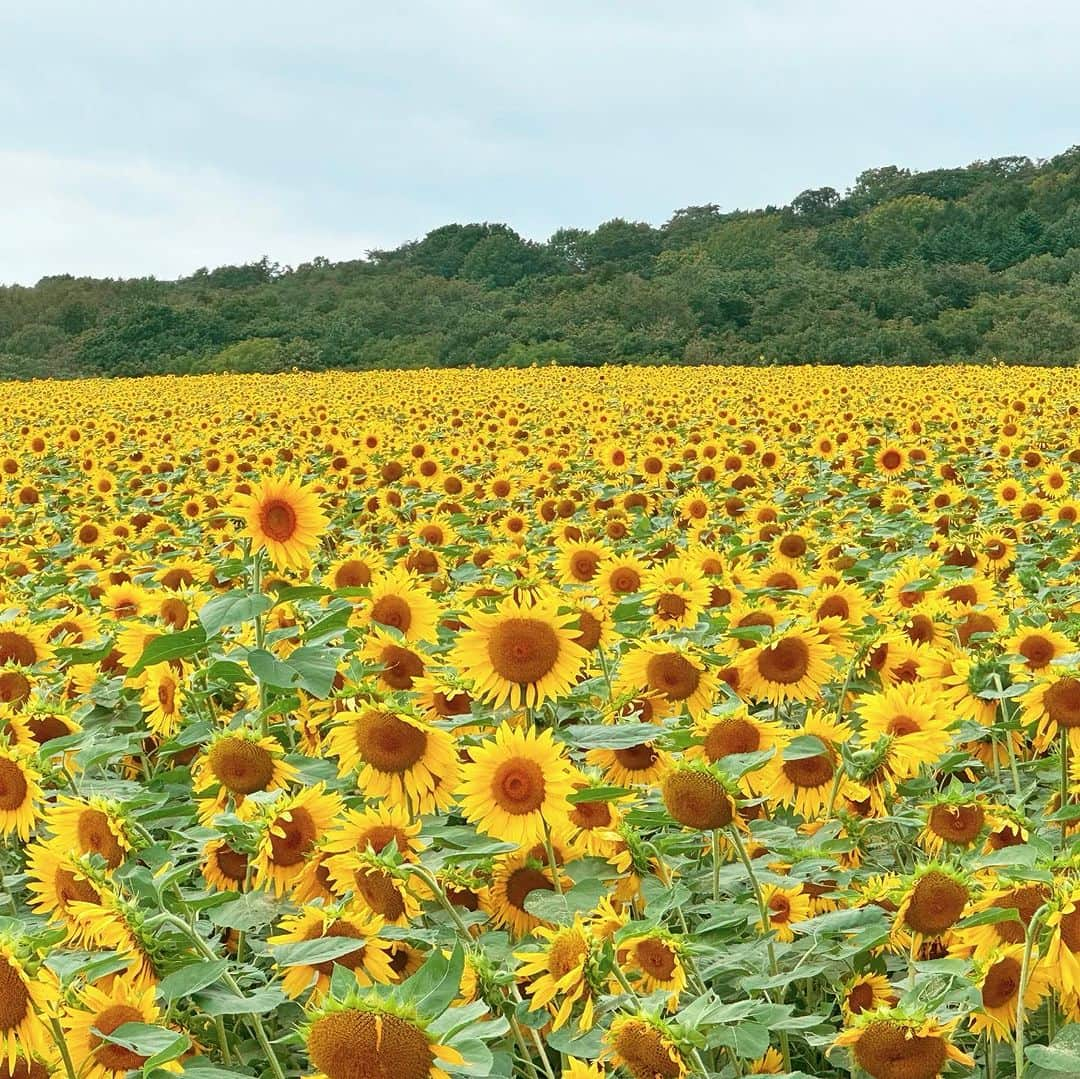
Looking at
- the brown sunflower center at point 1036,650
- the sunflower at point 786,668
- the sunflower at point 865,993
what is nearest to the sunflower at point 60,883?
the sunflower at point 865,993

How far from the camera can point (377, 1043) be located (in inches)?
53.0

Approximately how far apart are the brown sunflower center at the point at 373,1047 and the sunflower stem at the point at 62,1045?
429 mm

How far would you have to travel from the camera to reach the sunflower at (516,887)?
228 centimetres

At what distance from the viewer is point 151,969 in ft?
6.03

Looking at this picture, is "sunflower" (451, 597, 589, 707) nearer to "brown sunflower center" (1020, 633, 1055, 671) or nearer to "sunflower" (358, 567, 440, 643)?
"sunflower" (358, 567, 440, 643)

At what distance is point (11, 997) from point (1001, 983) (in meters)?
1.38

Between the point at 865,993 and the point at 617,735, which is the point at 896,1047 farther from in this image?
the point at 617,735

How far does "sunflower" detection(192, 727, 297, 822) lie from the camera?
2436 mm

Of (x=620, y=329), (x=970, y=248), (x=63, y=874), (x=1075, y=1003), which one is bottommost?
(x=1075, y=1003)

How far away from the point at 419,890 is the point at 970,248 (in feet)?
176

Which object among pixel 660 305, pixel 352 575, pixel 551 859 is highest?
pixel 660 305

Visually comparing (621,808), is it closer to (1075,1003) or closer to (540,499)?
(1075,1003)

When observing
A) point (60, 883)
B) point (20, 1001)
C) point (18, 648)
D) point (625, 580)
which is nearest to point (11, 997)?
point (20, 1001)

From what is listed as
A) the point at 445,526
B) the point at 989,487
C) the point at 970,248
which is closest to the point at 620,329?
the point at 970,248
